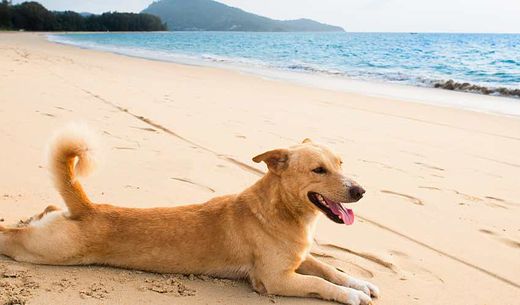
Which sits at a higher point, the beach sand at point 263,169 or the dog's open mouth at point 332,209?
the dog's open mouth at point 332,209

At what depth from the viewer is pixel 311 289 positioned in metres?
3.50

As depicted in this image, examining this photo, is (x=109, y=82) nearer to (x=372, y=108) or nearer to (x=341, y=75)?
(x=372, y=108)

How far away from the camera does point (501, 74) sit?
23359 millimetres

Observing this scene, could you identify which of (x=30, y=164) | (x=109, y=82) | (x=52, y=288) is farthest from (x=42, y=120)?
(x=109, y=82)

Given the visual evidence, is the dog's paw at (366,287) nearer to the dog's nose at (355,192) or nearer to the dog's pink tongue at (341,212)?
the dog's pink tongue at (341,212)

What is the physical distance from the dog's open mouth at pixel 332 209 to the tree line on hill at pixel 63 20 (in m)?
112

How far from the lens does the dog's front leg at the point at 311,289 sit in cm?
347

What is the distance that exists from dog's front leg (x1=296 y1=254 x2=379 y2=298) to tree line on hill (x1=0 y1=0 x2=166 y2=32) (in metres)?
112

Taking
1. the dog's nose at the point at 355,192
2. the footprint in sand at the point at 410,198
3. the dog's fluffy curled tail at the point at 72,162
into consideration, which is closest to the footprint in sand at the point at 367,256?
the dog's nose at the point at 355,192

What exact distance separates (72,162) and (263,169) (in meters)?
3.20

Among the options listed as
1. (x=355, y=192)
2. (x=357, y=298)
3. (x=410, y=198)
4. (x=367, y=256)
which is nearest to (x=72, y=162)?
(x=355, y=192)

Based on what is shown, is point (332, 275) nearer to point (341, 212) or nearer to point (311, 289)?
point (311, 289)

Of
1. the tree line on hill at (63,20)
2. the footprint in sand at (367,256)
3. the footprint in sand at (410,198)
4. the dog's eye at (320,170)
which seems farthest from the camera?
the tree line on hill at (63,20)

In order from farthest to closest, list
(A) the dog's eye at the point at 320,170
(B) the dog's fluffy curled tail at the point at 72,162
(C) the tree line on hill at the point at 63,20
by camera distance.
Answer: (C) the tree line on hill at the point at 63,20
(A) the dog's eye at the point at 320,170
(B) the dog's fluffy curled tail at the point at 72,162
